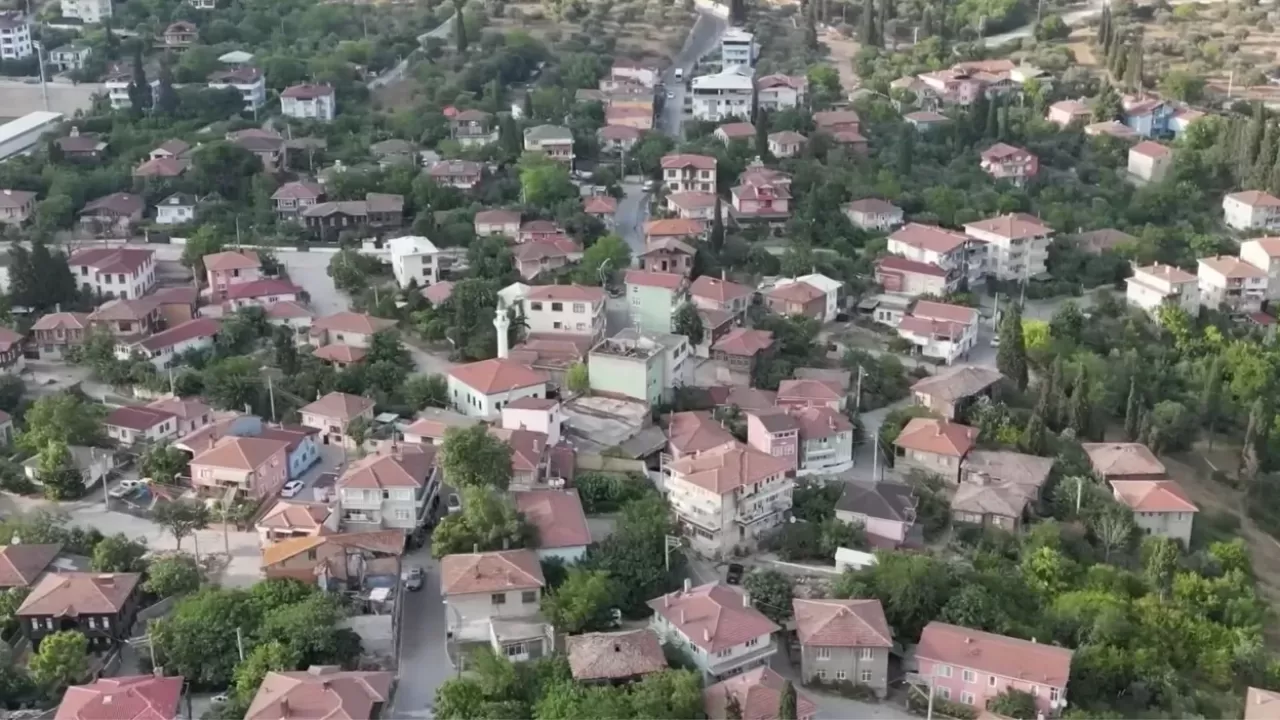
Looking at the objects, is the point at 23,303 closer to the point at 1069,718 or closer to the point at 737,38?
the point at 1069,718

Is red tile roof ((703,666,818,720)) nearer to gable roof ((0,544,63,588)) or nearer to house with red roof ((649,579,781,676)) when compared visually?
house with red roof ((649,579,781,676))

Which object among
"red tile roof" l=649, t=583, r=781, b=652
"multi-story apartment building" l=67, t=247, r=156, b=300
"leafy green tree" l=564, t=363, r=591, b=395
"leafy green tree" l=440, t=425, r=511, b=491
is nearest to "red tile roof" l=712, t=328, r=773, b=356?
"leafy green tree" l=564, t=363, r=591, b=395

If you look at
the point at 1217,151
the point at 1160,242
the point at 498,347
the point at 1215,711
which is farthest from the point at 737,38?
the point at 1215,711

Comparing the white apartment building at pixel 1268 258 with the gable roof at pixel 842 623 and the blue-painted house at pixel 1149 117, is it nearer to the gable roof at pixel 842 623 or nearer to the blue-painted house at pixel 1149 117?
the blue-painted house at pixel 1149 117

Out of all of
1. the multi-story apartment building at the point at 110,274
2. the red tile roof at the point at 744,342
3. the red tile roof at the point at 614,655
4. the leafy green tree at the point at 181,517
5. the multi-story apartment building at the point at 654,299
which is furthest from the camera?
the multi-story apartment building at the point at 110,274

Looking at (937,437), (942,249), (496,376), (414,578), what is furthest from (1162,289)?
(414,578)

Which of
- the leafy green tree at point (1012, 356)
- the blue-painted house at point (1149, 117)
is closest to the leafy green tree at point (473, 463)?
the leafy green tree at point (1012, 356)
